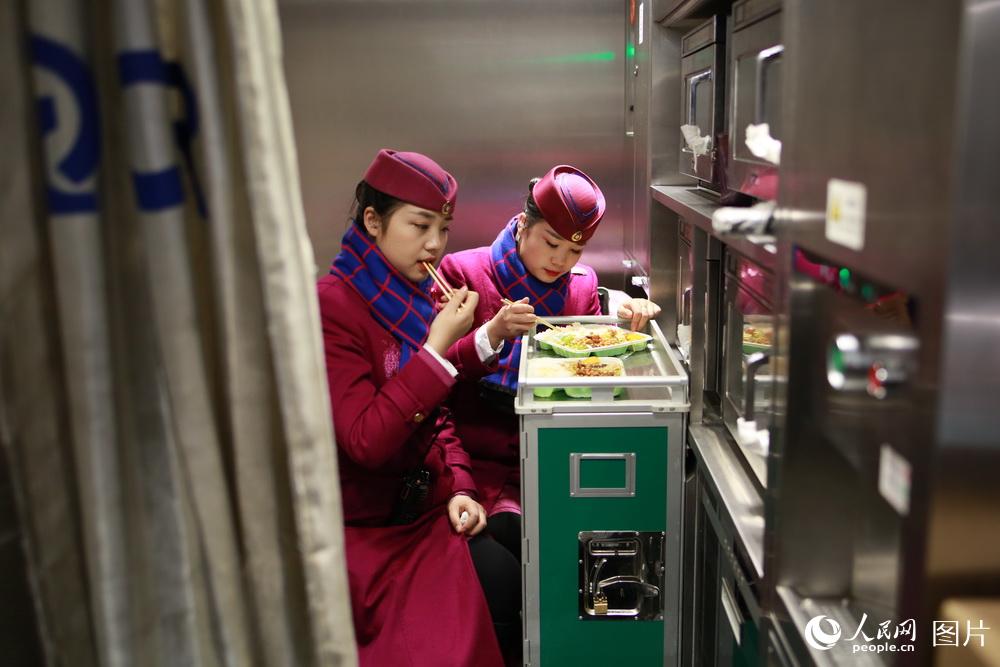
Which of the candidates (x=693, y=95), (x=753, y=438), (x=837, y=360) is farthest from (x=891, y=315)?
(x=693, y=95)

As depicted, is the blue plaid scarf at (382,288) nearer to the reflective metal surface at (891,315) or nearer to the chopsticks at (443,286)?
the chopsticks at (443,286)

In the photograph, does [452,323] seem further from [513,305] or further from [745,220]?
[745,220]

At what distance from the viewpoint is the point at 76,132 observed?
79 cm

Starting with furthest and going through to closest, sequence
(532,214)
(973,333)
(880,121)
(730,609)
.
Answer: (532,214)
(730,609)
(880,121)
(973,333)

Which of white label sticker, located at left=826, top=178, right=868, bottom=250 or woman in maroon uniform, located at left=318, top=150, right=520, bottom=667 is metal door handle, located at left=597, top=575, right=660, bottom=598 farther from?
white label sticker, located at left=826, top=178, right=868, bottom=250

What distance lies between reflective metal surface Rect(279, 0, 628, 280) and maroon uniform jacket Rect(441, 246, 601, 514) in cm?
73

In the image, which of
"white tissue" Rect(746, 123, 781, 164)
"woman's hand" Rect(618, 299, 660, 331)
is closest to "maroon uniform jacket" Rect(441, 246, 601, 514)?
"woman's hand" Rect(618, 299, 660, 331)

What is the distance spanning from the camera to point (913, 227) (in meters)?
0.74

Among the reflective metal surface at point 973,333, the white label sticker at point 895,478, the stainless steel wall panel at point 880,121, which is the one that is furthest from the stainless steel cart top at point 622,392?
the reflective metal surface at point 973,333

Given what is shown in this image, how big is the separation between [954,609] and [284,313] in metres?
0.68

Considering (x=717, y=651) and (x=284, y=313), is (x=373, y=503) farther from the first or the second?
(x=284, y=313)

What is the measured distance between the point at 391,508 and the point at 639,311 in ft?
2.84

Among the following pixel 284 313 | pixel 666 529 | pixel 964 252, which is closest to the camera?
pixel 964 252

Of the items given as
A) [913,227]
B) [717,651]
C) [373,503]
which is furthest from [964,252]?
[373,503]
